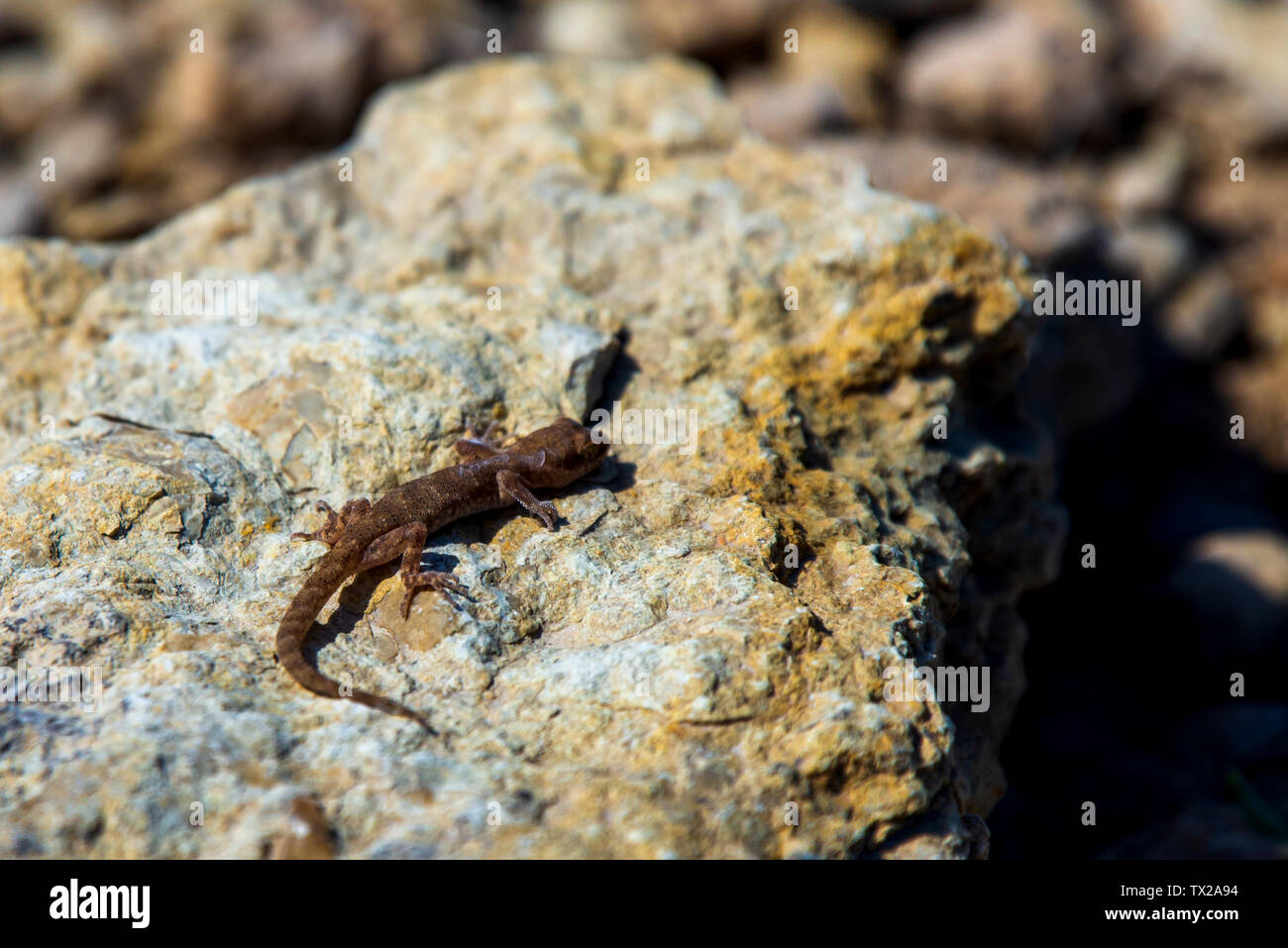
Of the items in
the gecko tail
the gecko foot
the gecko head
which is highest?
the gecko head

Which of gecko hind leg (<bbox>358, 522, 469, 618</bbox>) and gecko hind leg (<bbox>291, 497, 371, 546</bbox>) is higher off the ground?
gecko hind leg (<bbox>291, 497, 371, 546</bbox>)

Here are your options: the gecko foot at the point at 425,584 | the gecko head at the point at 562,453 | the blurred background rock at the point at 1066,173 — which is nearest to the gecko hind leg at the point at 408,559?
the gecko foot at the point at 425,584

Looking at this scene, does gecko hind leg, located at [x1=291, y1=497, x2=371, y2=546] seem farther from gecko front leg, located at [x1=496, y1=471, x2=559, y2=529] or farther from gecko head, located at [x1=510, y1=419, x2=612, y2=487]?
gecko head, located at [x1=510, y1=419, x2=612, y2=487]

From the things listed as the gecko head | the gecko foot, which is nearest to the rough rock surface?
the gecko foot

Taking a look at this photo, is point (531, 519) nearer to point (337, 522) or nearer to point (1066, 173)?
point (337, 522)

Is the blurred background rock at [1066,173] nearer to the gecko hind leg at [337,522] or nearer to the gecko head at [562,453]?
the gecko head at [562,453]

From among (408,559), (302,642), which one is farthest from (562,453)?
(302,642)
